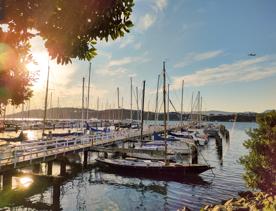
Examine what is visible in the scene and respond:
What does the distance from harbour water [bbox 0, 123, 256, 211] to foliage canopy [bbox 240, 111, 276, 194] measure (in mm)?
6144

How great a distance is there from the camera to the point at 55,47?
5.89 meters

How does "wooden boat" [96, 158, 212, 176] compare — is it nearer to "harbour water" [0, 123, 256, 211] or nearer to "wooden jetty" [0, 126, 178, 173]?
"harbour water" [0, 123, 256, 211]

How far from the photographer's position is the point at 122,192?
23.4 metres

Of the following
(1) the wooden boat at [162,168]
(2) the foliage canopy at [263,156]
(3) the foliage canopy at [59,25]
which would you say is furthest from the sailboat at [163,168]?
(3) the foliage canopy at [59,25]

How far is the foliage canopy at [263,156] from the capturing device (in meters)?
15.1

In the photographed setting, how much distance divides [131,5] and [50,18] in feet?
5.52

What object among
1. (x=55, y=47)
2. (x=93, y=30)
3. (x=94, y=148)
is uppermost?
(x=93, y=30)

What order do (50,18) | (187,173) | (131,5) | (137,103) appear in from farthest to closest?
(137,103)
(187,173)
(131,5)
(50,18)

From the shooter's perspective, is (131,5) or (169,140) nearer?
(131,5)

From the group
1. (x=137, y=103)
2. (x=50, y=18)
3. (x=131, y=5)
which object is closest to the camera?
(x=50, y=18)

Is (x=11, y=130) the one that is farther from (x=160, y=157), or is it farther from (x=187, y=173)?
(x=187, y=173)

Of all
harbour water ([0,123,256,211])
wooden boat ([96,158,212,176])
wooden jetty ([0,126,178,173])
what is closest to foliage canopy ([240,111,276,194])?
harbour water ([0,123,256,211])

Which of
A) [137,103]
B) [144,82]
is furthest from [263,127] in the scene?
[137,103]

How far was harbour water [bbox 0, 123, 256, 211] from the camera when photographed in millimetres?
19781
